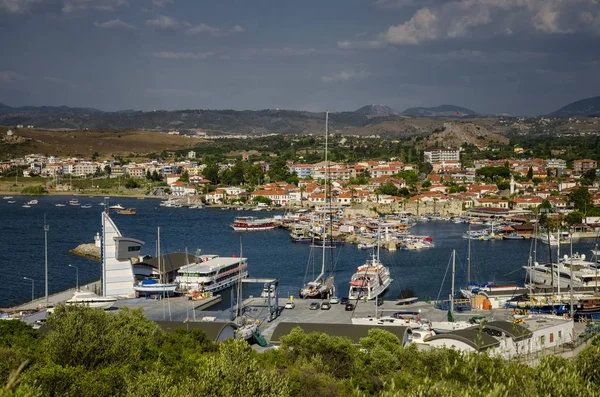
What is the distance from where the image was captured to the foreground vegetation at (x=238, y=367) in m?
4.78

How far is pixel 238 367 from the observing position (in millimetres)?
4898

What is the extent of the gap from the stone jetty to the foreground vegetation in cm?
1183

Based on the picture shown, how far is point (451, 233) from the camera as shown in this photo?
1075 inches

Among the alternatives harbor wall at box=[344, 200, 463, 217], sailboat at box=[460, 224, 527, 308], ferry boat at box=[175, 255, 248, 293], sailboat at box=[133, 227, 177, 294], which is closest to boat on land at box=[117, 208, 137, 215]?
harbor wall at box=[344, 200, 463, 217]

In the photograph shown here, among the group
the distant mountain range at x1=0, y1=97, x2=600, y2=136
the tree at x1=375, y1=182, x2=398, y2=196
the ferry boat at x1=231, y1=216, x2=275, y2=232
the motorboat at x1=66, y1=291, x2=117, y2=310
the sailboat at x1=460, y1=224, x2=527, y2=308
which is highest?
the distant mountain range at x1=0, y1=97, x2=600, y2=136

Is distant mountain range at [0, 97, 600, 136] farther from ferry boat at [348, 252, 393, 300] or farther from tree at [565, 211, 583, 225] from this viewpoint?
ferry boat at [348, 252, 393, 300]

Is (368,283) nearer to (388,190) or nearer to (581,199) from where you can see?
(581,199)

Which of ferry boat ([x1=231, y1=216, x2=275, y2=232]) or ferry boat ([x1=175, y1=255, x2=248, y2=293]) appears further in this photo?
ferry boat ([x1=231, y1=216, x2=275, y2=232])

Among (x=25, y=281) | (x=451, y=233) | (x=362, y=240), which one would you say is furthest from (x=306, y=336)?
(x=451, y=233)

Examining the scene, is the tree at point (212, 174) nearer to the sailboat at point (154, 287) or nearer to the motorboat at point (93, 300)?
the sailboat at point (154, 287)

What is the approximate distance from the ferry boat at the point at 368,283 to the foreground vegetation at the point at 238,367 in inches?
224

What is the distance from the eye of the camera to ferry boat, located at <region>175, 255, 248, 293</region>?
14750 millimetres

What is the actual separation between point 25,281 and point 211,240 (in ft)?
29.9

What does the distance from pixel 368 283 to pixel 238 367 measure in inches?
385
